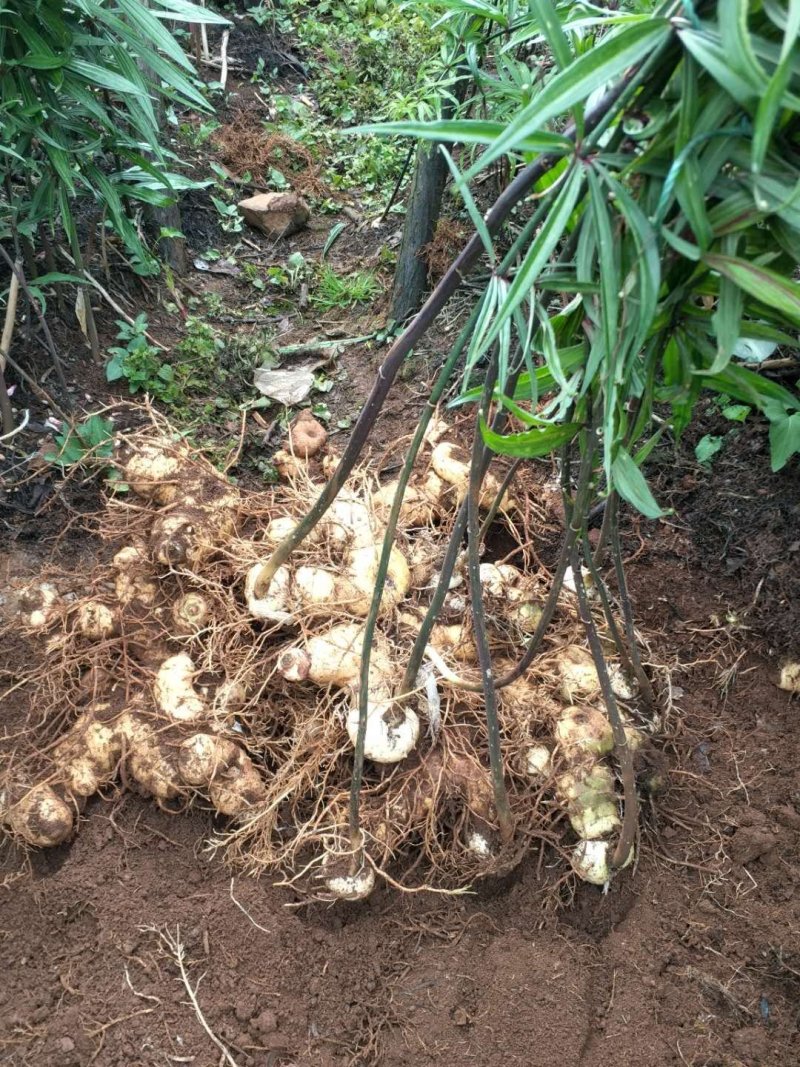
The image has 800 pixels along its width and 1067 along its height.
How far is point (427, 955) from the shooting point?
1544 mm

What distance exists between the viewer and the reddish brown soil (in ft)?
4.74

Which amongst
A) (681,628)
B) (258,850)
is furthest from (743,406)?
(258,850)

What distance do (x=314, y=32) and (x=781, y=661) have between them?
367 centimetres

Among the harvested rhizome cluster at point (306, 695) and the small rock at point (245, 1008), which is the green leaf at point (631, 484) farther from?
the small rock at point (245, 1008)

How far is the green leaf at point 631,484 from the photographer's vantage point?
1061 millimetres

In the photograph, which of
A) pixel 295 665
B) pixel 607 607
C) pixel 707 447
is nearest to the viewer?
pixel 607 607

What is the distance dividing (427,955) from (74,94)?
6.60 ft

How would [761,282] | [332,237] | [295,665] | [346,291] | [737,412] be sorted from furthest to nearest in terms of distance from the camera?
1. [332,237]
2. [346,291]
3. [737,412]
4. [295,665]
5. [761,282]

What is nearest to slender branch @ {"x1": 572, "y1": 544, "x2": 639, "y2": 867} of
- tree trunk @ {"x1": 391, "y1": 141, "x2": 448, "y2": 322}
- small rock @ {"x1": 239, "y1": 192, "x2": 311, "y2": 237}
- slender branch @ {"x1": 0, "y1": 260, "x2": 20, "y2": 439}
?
tree trunk @ {"x1": 391, "y1": 141, "x2": 448, "y2": 322}

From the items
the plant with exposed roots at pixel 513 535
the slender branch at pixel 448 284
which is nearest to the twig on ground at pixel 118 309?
the plant with exposed roots at pixel 513 535

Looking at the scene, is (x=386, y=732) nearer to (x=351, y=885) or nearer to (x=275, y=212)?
(x=351, y=885)

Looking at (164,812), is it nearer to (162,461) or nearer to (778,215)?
(162,461)

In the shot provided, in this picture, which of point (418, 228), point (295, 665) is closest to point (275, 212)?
point (418, 228)

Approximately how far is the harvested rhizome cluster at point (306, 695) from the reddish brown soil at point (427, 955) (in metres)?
0.08
